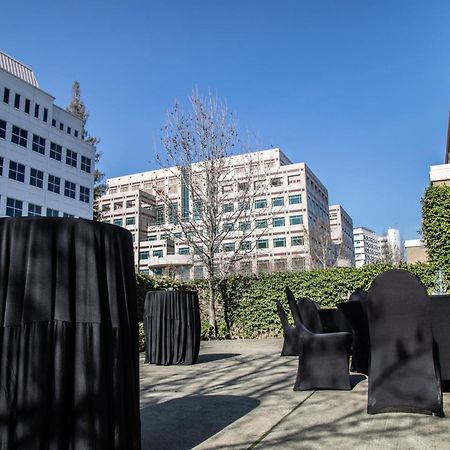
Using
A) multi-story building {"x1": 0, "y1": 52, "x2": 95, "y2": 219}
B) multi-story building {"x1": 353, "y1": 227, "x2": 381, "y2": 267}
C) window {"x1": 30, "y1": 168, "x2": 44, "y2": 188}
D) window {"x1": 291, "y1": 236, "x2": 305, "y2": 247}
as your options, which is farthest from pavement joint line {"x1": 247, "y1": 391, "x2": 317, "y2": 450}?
multi-story building {"x1": 353, "y1": 227, "x2": 381, "y2": 267}

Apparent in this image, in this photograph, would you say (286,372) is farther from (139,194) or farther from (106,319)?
(139,194)

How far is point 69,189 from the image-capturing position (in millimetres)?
44375

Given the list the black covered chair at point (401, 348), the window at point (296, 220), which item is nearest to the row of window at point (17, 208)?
the black covered chair at point (401, 348)

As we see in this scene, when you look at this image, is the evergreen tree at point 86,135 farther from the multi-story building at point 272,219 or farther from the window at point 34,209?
the window at point 34,209

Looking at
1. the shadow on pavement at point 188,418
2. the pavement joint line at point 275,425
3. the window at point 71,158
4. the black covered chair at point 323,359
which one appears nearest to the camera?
the pavement joint line at point 275,425

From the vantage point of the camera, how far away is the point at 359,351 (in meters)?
5.98

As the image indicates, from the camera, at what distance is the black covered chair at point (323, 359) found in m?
4.68

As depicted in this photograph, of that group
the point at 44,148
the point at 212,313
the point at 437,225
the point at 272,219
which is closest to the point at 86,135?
the point at 44,148

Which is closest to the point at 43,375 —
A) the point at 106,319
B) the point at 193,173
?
the point at 106,319

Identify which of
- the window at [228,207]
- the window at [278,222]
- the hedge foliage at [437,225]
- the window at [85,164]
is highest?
the window at [85,164]

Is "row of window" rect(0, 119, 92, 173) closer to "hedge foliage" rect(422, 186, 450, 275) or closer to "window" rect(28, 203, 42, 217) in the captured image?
"window" rect(28, 203, 42, 217)

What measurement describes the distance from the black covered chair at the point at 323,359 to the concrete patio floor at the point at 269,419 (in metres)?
0.12

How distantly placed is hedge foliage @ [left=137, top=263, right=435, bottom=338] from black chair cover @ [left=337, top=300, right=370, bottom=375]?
7.44 metres

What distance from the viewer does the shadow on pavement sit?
3169mm
